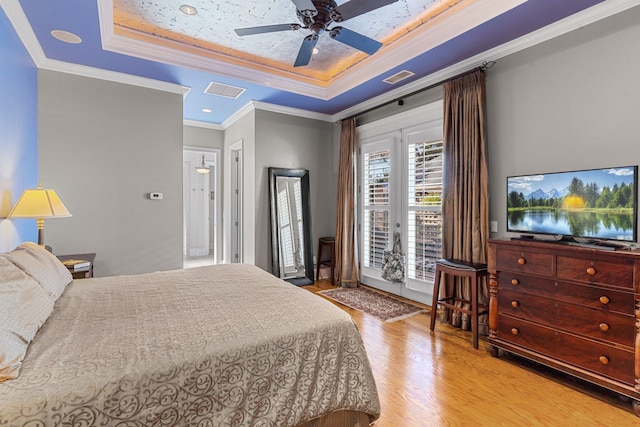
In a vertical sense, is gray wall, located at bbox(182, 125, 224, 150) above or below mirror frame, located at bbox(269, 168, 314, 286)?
above

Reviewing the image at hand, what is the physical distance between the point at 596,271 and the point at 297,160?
401cm

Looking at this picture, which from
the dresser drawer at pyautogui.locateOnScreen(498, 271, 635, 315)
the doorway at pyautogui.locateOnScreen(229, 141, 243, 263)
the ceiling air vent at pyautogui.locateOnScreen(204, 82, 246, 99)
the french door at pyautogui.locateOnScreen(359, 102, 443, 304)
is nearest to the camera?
the dresser drawer at pyautogui.locateOnScreen(498, 271, 635, 315)

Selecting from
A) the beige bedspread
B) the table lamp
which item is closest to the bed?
the beige bedspread

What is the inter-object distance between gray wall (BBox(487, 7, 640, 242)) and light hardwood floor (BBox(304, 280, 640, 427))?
125 centimetres

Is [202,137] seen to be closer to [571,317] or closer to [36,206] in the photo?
[36,206]

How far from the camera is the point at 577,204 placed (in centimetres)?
238

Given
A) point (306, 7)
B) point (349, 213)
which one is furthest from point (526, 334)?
point (306, 7)

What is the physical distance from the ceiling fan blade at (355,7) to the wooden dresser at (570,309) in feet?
6.86

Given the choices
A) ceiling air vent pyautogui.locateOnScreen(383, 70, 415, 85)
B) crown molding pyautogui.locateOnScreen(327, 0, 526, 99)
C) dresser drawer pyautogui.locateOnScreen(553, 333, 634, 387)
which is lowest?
dresser drawer pyautogui.locateOnScreen(553, 333, 634, 387)

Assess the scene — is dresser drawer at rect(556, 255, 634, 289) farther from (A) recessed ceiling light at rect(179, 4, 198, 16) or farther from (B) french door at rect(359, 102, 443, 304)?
(A) recessed ceiling light at rect(179, 4, 198, 16)

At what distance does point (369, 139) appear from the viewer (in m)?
4.74

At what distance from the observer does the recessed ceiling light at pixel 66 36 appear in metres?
2.80

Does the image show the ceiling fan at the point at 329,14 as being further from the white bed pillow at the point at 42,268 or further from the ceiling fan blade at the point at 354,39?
the white bed pillow at the point at 42,268

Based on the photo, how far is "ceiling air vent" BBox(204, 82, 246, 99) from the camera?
4066 mm
